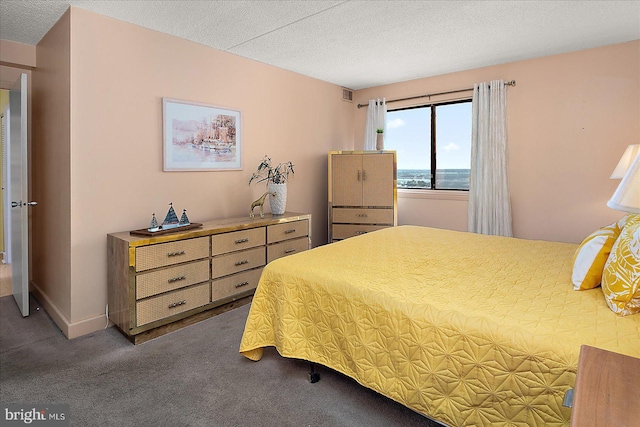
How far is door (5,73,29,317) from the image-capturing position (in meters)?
2.95

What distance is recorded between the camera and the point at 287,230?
12.3 feet

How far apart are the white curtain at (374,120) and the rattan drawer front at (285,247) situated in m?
1.92

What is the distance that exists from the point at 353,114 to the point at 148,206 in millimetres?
3333

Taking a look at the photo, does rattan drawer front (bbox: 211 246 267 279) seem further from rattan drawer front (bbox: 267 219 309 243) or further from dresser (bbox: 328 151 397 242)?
dresser (bbox: 328 151 397 242)

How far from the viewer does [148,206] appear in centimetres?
314

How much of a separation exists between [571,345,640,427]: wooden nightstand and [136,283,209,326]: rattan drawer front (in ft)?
8.51

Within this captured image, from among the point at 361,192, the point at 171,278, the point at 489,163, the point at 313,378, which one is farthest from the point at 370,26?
the point at 313,378

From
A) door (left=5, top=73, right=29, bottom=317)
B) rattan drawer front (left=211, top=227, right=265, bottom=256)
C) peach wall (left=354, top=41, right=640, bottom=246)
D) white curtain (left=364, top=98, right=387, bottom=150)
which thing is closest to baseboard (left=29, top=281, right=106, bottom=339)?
door (left=5, top=73, right=29, bottom=317)

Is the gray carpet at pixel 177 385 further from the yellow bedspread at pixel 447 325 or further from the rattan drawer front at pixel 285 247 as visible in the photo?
the rattan drawer front at pixel 285 247

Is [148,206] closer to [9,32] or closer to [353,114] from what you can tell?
[9,32]

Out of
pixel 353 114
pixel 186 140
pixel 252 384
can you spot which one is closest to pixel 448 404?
pixel 252 384

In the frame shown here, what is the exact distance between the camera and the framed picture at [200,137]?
3.24 metres

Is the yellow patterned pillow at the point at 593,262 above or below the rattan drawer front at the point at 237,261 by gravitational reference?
above

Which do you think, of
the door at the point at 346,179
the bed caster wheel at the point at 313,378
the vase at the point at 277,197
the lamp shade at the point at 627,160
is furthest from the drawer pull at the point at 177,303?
the lamp shade at the point at 627,160
